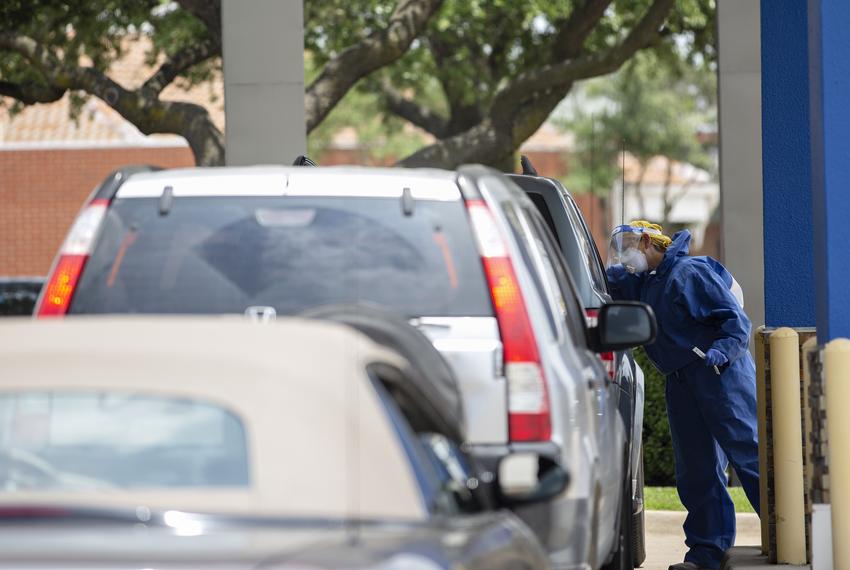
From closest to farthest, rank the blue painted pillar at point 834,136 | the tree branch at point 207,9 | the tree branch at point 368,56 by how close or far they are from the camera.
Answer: the blue painted pillar at point 834,136
the tree branch at point 207,9
the tree branch at point 368,56

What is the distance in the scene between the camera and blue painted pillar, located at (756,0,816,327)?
9477 mm

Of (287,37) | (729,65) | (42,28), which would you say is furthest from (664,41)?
(287,37)

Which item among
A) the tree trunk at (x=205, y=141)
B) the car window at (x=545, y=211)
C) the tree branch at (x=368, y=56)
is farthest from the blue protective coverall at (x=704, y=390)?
the tree branch at (x=368, y=56)

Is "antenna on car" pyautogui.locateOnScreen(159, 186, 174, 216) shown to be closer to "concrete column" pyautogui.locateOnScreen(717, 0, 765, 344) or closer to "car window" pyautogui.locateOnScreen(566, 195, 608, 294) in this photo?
"car window" pyautogui.locateOnScreen(566, 195, 608, 294)

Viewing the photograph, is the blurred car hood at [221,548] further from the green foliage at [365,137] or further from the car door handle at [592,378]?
the green foliage at [365,137]

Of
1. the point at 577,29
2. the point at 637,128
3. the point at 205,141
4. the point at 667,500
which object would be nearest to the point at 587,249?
the point at 667,500

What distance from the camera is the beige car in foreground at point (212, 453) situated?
329 cm

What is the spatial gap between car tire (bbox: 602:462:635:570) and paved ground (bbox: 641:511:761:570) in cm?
321

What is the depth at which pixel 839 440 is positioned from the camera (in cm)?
686

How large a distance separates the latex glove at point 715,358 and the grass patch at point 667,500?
294cm

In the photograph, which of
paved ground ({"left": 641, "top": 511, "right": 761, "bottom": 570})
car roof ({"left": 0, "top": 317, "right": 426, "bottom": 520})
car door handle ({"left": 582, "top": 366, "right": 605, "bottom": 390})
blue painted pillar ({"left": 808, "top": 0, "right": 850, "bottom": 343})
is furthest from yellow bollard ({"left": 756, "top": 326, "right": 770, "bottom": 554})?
car roof ({"left": 0, "top": 317, "right": 426, "bottom": 520})

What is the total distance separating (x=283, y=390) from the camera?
3.50 m

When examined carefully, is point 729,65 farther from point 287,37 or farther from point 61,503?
point 61,503

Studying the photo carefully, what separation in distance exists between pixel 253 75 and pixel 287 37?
0.36 metres
